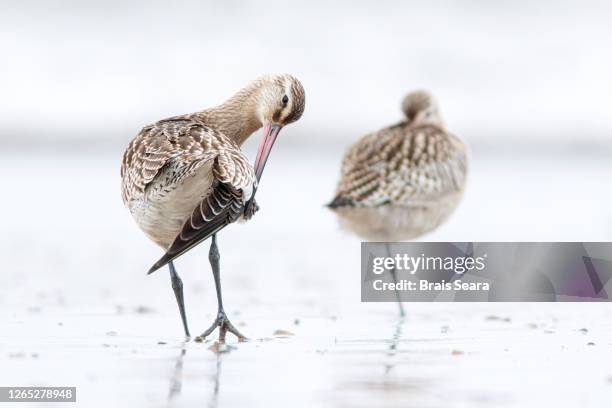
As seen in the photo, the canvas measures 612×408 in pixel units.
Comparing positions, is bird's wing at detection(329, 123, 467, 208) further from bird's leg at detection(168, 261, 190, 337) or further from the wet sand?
bird's leg at detection(168, 261, 190, 337)

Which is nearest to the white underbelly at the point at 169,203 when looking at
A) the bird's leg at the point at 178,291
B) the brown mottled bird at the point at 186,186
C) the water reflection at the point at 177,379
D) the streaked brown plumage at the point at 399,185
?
the brown mottled bird at the point at 186,186

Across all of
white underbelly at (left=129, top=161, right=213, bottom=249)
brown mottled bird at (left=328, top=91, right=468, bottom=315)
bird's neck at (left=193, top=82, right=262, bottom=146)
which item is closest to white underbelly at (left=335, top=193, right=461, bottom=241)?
brown mottled bird at (left=328, top=91, right=468, bottom=315)

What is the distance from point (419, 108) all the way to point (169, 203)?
12.3ft

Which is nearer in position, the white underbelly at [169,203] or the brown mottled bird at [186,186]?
the brown mottled bird at [186,186]

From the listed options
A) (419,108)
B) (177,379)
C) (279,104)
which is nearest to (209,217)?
(177,379)

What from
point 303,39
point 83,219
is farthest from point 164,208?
point 303,39

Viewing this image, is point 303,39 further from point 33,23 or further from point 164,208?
point 164,208

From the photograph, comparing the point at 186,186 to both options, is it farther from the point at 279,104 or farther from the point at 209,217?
the point at 279,104

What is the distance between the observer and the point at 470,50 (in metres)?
20.7

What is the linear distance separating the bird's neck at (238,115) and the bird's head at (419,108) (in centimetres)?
226

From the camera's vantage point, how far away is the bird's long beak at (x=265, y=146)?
667 centimetres

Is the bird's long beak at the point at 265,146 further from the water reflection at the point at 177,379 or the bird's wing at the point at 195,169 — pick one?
the water reflection at the point at 177,379

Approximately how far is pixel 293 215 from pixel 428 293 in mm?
3872

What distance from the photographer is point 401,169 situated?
8305 millimetres
